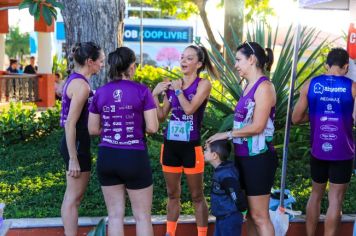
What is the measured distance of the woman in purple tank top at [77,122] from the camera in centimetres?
472

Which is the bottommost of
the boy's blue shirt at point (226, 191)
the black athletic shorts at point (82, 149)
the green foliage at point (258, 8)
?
the boy's blue shirt at point (226, 191)

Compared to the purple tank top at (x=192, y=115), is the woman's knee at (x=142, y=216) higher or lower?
lower

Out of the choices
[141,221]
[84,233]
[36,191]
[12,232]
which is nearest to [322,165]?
[141,221]

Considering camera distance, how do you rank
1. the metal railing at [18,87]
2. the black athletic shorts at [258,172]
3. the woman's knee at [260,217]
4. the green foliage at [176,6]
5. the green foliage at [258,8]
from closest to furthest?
the black athletic shorts at [258,172], the woman's knee at [260,217], the metal railing at [18,87], the green foliage at [258,8], the green foliage at [176,6]

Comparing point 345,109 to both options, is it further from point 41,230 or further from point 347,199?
point 41,230

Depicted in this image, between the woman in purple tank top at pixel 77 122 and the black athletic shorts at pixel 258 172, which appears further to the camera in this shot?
the woman in purple tank top at pixel 77 122

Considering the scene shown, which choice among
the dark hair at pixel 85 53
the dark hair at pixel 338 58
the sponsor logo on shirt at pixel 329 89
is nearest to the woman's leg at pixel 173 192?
the dark hair at pixel 85 53

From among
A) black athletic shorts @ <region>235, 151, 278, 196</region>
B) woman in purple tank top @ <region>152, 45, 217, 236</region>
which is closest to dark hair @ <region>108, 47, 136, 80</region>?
woman in purple tank top @ <region>152, 45, 217, 236</region>

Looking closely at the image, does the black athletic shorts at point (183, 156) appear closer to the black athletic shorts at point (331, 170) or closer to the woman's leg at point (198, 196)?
the woman's leg at point (198, 196)

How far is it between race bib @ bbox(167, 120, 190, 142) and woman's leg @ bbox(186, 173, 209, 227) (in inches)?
12.9

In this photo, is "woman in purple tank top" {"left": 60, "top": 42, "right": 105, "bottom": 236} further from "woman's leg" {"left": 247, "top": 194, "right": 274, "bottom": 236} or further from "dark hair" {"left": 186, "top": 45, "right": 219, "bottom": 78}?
"woman's leg" {"left": 247, "top": 194, "right": 274, "bottom": 236}

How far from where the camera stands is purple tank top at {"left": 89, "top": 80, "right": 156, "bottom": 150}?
4.41m

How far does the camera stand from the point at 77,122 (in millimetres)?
4832

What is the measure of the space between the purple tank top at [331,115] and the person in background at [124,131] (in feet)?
4.48
